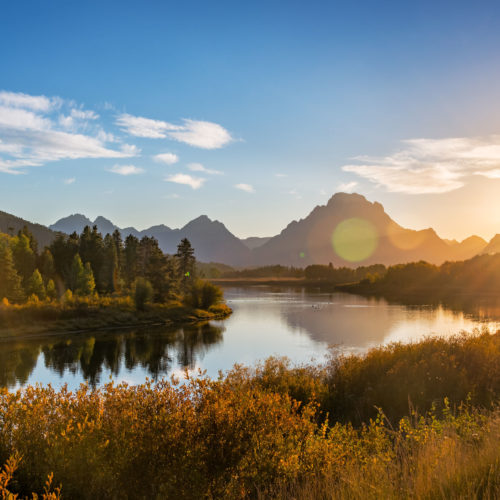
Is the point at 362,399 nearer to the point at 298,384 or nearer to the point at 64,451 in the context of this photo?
the point at 298,384

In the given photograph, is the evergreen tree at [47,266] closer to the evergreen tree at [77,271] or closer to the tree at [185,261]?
the evergreen tree at [77,271]

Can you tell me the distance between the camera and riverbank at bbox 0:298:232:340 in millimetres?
54353

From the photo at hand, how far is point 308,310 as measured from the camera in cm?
8131

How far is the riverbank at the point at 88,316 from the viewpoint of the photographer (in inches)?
2140

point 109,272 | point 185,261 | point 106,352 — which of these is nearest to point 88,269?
point 109,272

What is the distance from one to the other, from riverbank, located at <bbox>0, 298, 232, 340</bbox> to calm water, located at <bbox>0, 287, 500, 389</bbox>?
3614 mm

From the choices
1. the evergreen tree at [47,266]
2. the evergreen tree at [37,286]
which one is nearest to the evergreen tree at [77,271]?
the evergreen tree at [37,286]

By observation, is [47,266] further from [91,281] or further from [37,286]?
[37,286]

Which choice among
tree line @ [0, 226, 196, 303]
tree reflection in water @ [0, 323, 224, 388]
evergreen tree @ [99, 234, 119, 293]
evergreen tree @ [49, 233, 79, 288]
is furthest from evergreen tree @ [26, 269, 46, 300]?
tree reflection in water @ [0, 323, 224, 388]

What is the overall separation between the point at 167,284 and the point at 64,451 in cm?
7047

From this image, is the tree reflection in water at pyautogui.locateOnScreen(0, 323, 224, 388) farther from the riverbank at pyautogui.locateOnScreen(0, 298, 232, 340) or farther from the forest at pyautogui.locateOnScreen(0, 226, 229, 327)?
the forest at pyautogui.locateOnScreen(0, 226, 229, 327)

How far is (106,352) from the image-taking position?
44250mm

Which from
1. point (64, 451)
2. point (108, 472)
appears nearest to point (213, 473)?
point (108, 472)

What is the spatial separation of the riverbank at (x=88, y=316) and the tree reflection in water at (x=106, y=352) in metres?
3.70
